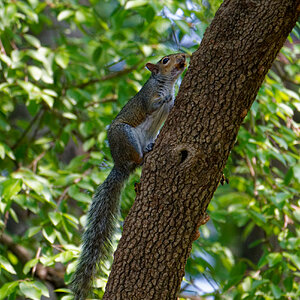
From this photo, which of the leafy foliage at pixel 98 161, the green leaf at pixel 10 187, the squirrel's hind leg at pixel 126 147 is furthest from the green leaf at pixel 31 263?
the squirrel's hind leg at pixel 126 147

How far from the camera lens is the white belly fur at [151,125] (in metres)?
2.73

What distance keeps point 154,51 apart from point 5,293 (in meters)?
1.96

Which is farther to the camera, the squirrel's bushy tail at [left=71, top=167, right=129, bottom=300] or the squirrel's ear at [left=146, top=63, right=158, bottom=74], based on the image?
→ the squirrel's ear at [left=146, top=63, right=158, bottom=74]

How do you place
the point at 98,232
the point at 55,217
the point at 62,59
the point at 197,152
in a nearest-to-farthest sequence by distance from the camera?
the point at 197,152, the point at 98,232, the point at 55,217, the point at 62,59

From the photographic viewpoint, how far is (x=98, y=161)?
3.06 m

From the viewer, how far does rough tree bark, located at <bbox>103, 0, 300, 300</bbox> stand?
1.83 m

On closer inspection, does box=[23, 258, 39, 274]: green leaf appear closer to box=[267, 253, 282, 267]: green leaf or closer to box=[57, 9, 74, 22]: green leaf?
box=[267, 253, 282, 267]: green leaf

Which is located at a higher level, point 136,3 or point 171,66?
point 136,3

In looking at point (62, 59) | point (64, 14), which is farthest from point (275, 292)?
→ point (64, 14)

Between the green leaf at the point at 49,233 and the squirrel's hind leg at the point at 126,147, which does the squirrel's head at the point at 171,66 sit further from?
the green leaf at the point at 49,233

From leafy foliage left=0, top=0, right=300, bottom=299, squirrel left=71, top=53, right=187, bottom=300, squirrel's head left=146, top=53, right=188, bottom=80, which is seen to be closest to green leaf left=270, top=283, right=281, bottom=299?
leafy foliage left=0, top=0, right=300, bottom=299

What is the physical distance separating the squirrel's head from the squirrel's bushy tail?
686 mm

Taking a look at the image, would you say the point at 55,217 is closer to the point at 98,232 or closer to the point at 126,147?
the point at 98,232

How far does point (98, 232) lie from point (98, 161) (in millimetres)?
747
